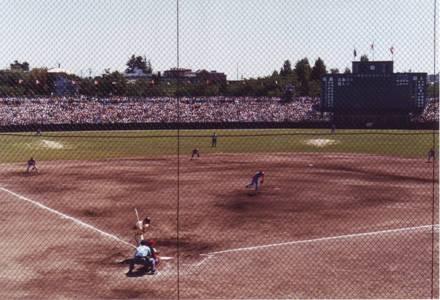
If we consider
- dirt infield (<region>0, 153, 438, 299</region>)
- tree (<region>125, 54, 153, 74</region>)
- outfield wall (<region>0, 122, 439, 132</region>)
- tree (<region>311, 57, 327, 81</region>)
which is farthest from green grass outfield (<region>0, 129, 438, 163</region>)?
tree (<region>125, 54, 153, 74</region>)

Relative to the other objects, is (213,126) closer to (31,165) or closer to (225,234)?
(31,165)

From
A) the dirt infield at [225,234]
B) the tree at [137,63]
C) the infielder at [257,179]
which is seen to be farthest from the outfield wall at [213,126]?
the tree at [137,63]

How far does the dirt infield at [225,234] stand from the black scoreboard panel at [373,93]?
1545cm

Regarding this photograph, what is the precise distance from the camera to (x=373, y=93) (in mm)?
41469

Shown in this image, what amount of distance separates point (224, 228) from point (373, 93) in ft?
96.7

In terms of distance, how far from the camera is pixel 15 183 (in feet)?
78.0

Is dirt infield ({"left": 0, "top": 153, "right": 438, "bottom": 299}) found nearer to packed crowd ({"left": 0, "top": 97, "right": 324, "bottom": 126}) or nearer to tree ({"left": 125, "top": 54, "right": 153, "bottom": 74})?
tree ({"left": 125, "top": 54, "right": 153, "bottom": 74})

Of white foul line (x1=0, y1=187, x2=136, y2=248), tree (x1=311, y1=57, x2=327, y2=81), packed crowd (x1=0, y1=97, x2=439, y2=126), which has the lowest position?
white foul line (x1=0, y1=187, x2=136, y2=248)

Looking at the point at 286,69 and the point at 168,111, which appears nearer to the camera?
the point at 286,69

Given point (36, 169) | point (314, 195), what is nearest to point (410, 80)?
point (314, 195)

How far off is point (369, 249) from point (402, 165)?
18.3m

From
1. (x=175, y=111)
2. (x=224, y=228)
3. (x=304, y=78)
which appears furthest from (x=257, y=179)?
(x=175, y=111)

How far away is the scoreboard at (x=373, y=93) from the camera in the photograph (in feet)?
134

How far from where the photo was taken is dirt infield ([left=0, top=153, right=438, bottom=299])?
10516mm
